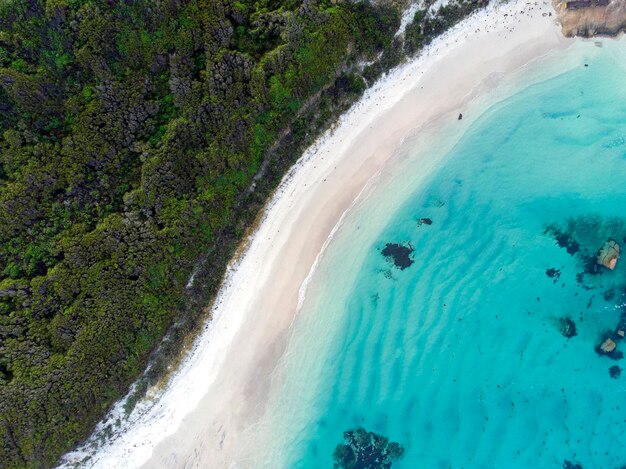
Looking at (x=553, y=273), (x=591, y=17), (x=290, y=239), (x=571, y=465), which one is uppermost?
(x=290, y=239)

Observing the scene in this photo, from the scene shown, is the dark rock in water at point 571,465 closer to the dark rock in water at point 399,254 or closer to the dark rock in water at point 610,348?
the dark rock in water at point 610,348

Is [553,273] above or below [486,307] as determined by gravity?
below

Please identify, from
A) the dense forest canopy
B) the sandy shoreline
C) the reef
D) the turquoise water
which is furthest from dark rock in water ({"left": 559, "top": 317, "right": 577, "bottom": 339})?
the dense forest canopy

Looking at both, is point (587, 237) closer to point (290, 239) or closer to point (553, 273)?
point (553, 273)

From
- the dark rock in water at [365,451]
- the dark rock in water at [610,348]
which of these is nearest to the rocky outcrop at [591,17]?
the dark rock in water at [610,348]

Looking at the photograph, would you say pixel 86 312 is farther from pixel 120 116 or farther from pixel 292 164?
pixel 292 164

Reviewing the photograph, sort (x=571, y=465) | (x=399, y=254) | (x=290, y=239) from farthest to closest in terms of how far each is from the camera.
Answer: (x=399, y=254), (x=290, y=239), (x=571, y=465)

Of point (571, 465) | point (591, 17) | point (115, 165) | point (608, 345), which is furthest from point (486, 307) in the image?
point (115, 165)
